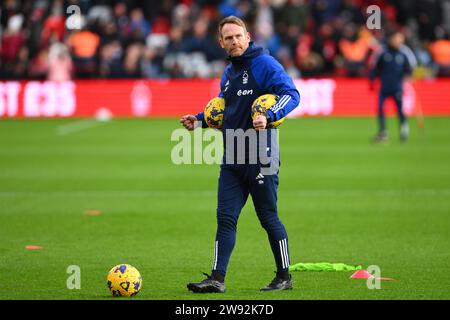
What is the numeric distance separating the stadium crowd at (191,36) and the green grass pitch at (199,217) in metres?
7.31

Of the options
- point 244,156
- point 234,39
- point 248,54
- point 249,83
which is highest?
point 234,39

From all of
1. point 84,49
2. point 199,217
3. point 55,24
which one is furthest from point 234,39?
point 55,24

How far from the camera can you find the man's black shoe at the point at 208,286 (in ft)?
27.5

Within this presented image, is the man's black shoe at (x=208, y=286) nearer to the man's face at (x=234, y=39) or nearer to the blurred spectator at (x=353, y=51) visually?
the man's face at (x=234, y=39)

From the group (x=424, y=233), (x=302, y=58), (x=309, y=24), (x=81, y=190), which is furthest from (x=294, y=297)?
(x=309, y=24)

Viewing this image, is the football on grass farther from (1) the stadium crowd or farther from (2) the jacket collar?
(1) the stadium crowd

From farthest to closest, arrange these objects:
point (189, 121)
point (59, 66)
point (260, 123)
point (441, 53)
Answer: point (441, 53) → point (59, 66) → point (189, 121) → point (260, 123)

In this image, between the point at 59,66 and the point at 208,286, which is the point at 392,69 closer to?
the point at 59,66

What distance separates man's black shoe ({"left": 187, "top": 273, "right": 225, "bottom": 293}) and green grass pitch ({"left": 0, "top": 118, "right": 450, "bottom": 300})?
3.2 inches

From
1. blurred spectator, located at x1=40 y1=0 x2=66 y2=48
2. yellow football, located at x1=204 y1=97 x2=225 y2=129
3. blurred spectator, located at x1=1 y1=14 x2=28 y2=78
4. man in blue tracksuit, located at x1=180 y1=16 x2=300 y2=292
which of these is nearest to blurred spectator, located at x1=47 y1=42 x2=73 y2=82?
blurred spectator, located at x1=1 y1=14 x2=28 y2=78

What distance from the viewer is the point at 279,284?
8.56 metres

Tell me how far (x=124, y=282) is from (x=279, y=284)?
1.32 meters

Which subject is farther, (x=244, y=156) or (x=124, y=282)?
(x=244, y=156)

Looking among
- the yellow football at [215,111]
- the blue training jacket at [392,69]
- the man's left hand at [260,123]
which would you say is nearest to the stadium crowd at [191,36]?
the blue training jacket at [392,69]
